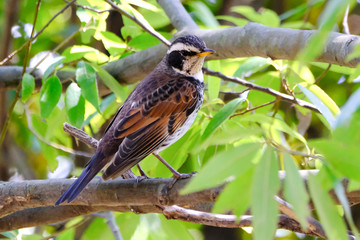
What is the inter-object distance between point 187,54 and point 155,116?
0.63 m

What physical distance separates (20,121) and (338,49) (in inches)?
155

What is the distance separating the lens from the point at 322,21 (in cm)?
131

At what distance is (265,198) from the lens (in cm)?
160

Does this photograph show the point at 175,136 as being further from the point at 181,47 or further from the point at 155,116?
the point at 181,47

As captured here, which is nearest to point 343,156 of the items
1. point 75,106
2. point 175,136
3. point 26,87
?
point 175,136

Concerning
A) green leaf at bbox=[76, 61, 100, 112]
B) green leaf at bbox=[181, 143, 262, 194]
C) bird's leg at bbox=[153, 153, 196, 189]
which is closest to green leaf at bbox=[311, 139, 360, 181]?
green leaf at bbox=[181, 143, 262, 194]

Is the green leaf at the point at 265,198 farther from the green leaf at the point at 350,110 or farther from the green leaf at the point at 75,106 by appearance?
the green leaf at the point at 75,106

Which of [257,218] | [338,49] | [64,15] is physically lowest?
[257,218]

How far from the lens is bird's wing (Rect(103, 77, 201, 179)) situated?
3186mm

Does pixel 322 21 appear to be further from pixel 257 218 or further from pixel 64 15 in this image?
pixel 64 15

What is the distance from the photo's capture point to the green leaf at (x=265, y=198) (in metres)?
1.54

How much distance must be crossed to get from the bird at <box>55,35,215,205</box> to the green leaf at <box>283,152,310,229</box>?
1.31 metres

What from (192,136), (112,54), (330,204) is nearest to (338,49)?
(192,136)

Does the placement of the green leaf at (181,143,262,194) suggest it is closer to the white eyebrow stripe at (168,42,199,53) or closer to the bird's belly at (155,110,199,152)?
the bird's belly at (155,110,199,152)
